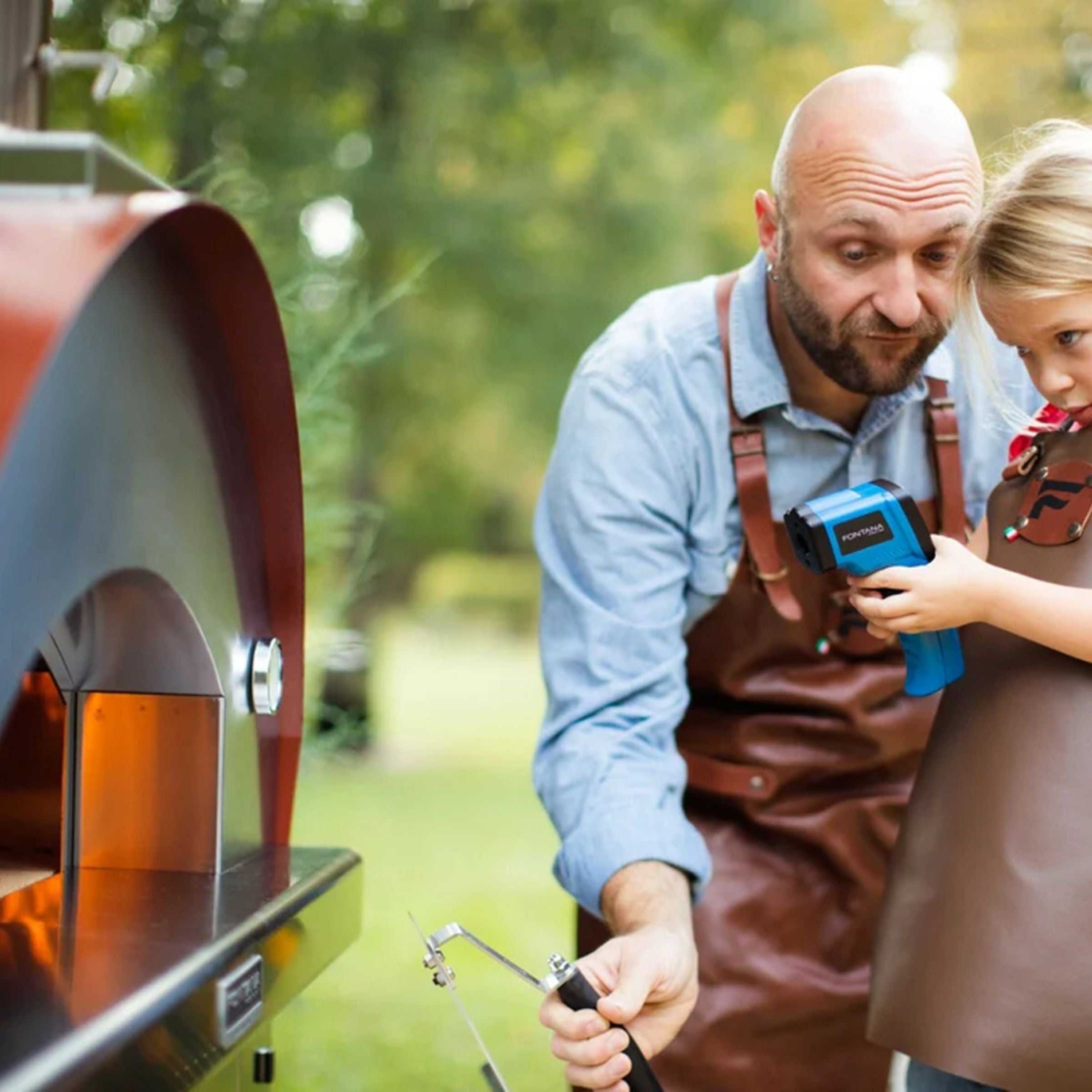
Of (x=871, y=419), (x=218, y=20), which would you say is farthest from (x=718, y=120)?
(x=871, y=419)

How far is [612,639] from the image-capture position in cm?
182

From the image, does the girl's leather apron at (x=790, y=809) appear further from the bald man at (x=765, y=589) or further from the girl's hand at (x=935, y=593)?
the girl's hand at (x=935, y=593)

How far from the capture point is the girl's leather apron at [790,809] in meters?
1.96

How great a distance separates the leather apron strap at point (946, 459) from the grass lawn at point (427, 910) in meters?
1.08

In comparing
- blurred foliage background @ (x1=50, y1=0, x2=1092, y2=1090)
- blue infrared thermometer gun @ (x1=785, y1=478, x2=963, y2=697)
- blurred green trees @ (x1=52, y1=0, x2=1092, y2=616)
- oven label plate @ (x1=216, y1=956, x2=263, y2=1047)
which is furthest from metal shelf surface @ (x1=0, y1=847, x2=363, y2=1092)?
blurred green trees @ (x1=52, y1=0, x2=1092, y2=616)

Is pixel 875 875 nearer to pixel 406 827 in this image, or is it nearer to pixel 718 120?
pixel 406 827

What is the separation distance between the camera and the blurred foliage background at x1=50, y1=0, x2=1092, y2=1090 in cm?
469

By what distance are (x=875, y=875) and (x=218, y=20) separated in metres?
3.98

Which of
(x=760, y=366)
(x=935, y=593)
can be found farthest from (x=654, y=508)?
(x=935, y=593)

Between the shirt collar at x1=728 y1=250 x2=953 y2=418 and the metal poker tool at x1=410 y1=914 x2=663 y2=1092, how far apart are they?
84cm

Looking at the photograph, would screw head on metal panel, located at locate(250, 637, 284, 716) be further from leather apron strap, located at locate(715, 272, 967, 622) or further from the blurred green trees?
the blurred green trees

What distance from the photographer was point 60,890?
139cm

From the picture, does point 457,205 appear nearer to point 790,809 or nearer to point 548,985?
point 790,809


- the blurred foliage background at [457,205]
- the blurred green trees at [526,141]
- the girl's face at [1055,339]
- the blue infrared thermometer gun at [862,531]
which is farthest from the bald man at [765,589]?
the blurred green trees at [526,141]
